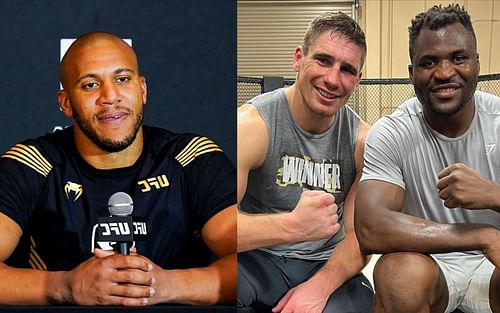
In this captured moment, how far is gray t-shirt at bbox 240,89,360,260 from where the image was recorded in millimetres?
2229

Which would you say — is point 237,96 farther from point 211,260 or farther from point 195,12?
point 211,260

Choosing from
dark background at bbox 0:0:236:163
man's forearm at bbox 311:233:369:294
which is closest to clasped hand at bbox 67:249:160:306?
dark background at bbox 0:0:236:163

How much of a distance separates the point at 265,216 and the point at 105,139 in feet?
1.85

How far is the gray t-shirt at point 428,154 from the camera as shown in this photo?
82.0 inches

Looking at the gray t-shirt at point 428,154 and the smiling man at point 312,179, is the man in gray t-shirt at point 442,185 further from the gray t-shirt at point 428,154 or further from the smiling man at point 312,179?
the smiling man at point 312,179

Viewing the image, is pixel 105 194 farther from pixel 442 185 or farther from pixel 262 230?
pixel 442 185

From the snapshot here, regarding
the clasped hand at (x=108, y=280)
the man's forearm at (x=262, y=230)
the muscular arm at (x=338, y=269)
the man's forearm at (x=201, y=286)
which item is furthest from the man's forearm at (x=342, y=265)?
the clasped hand at (x=108, y=280)

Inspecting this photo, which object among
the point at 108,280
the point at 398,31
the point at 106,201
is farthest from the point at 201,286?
the point at 398,31

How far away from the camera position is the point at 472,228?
82.4 inches

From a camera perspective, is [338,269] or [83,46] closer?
[338,269]

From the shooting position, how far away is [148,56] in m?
2.41

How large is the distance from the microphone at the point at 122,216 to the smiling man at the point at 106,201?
0.8 inches

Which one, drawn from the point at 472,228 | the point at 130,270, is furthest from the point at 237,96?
the point at 472,228

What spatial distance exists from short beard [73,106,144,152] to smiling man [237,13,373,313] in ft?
1.23
